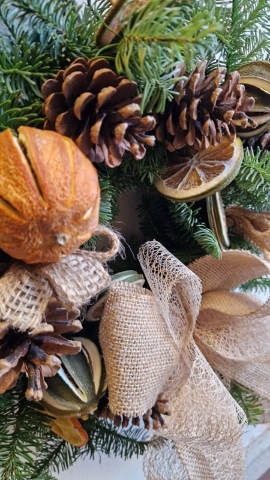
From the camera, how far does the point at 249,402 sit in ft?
1.79

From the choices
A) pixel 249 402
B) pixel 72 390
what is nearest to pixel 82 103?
pixel 72 390

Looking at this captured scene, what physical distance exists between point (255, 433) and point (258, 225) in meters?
0.48

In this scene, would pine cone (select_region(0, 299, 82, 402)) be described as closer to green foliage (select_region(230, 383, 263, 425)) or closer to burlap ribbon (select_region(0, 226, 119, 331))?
burlap ribbon (select_region(0, 226, 119, 331))

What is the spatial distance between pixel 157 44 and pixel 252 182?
7.8 inches

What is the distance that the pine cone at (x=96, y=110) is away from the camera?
0.96 ft

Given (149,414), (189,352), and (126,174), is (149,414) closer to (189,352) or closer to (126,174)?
(189,352)

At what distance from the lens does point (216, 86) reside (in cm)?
35

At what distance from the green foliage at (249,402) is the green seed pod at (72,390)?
7.8 inches

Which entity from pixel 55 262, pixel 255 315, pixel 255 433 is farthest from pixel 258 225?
pixel 255 433

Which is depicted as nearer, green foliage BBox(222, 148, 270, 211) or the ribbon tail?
the ribbon tail

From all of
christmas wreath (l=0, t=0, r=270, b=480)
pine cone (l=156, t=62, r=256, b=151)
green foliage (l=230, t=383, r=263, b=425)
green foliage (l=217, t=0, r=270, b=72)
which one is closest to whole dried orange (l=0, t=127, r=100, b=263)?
christmas wreath (l=0, t=0, r=270, b=480)

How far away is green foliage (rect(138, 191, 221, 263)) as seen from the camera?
446 millimetres

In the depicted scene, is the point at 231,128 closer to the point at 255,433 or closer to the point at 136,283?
the point at 136,283

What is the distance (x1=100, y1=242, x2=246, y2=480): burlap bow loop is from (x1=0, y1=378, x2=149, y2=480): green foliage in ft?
0.23
